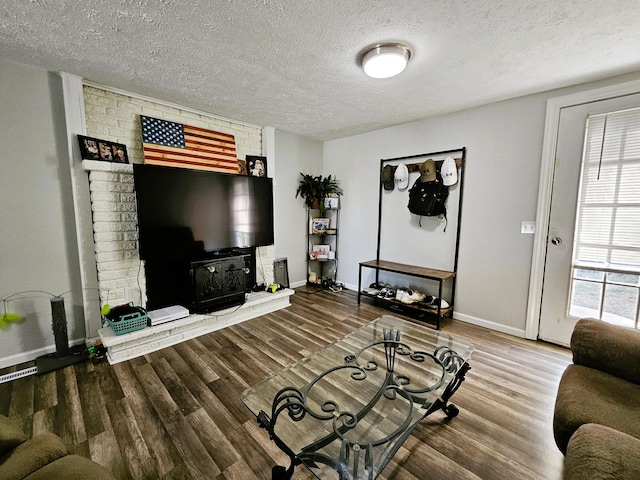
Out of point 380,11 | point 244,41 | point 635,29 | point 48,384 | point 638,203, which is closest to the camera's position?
point 380,11

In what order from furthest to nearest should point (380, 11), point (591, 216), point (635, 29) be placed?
point (591, 216), point (635, 29), point (380, 11)

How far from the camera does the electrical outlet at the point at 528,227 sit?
8.00 feet

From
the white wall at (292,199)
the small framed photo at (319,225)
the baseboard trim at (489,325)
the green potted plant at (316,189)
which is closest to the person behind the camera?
the baseboard trim at (489,325)

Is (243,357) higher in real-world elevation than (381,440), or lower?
lower

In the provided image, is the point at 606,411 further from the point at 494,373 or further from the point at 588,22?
the point at 588,22

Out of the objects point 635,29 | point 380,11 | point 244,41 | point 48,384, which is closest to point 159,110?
point 244,41

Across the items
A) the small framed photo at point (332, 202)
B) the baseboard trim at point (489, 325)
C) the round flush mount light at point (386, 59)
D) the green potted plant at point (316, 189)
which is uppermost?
the round flush mount light at point (386, 59)

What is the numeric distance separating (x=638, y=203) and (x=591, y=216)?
0.85 feet

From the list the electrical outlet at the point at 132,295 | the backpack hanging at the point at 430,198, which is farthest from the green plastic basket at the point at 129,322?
the backpack hanging at the point at 430,198

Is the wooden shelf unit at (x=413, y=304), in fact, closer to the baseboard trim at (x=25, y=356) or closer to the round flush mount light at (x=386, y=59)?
the round flush mount light at (x=386, y=59)

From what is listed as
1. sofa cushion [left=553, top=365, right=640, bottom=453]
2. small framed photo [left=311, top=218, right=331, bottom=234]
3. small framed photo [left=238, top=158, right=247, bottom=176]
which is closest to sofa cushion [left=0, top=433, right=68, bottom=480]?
sofa cushion [left=553, top=365, right=640, bottom=453]

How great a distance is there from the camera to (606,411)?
1.04 m

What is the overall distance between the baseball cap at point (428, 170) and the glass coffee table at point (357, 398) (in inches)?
69.9

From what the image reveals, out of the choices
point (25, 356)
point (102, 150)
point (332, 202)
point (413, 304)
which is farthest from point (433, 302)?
point (25, 356)
